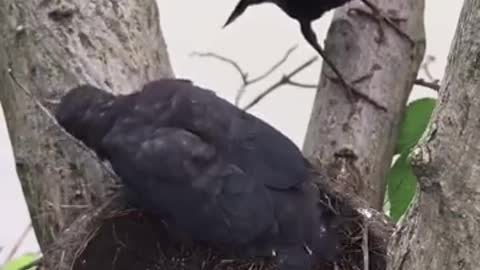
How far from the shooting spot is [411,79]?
1152 millimetres

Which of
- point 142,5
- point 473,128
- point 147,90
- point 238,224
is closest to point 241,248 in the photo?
point 238,224

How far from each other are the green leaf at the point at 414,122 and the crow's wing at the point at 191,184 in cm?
26

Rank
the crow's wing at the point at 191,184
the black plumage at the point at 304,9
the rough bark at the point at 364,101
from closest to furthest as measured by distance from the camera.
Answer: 1. the crow's wing at the point at 191,184
2. the rough bark at the point at 364,101
3. the black plumage at the point at 304,9

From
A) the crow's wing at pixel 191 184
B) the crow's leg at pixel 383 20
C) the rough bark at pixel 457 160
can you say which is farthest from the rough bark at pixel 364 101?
the rough bark at pixel 457 160

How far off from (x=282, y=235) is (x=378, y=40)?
0.96 ft

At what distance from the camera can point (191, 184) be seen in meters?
0.96

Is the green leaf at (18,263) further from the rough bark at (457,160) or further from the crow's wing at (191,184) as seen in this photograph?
the rough bark at (457,160)

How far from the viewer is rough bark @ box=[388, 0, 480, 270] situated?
519 millimetres

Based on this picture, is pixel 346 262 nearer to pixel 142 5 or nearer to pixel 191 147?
pixel 191 147

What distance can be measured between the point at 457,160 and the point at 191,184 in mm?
462

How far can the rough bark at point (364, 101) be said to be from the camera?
1.10m

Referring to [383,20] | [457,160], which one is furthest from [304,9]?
[457,160]

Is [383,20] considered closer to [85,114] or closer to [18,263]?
[85,114]

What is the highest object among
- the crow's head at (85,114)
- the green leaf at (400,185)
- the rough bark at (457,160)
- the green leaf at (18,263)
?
the rough bark at (457,160)
